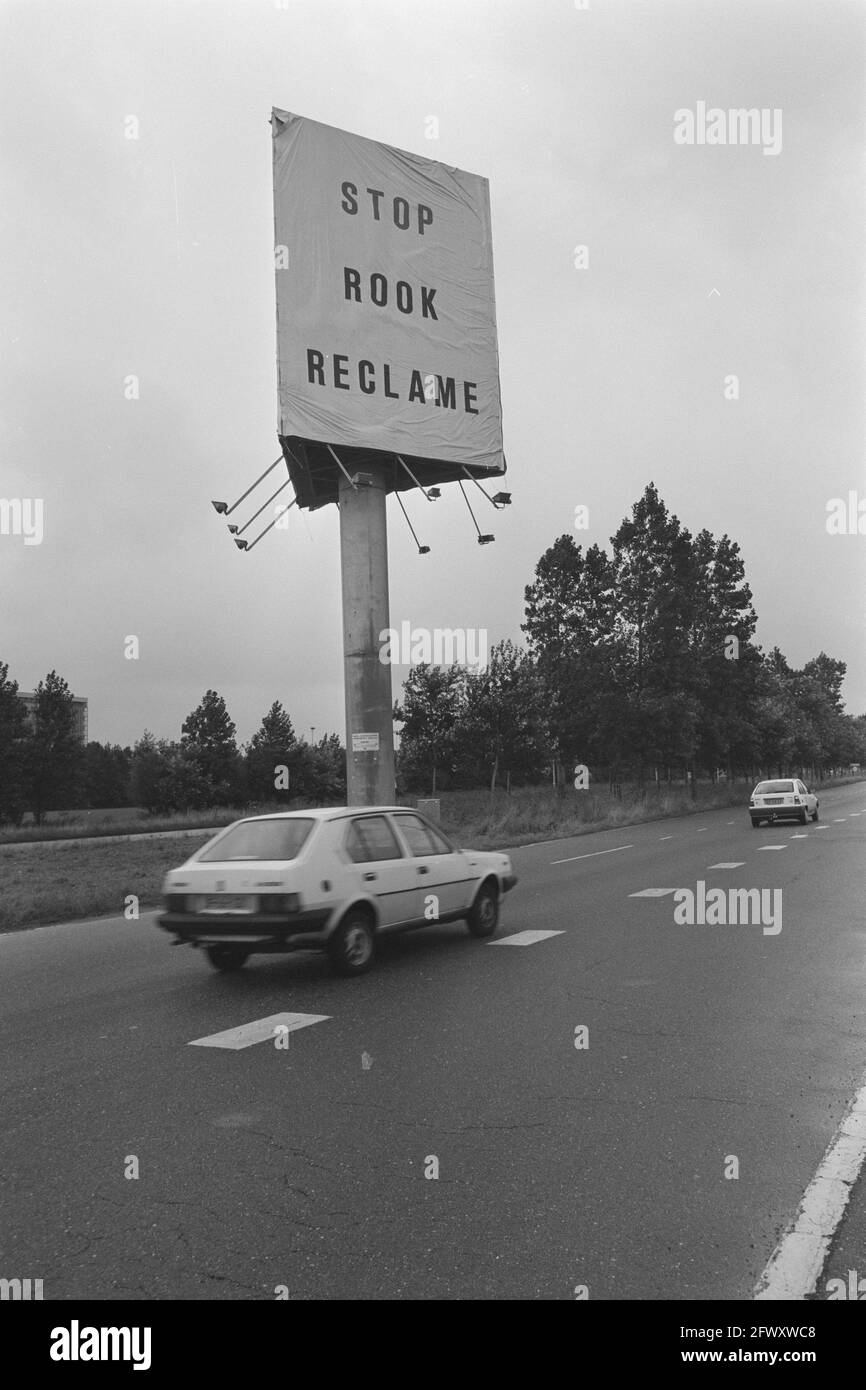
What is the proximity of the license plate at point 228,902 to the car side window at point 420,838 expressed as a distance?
1.88 metres

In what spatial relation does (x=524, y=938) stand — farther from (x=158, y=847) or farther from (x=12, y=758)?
(x=12, y=758)

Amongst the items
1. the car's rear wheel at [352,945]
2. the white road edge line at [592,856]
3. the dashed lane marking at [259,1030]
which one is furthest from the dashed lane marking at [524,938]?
the white road edge line at [592,856]

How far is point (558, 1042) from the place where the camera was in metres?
6.65

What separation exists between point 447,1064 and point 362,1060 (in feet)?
1.64

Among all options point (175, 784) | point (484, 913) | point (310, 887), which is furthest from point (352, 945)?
point (175, 784)

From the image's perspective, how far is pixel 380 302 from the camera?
25.8 m

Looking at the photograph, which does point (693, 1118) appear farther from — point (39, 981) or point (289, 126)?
point (289, 126)

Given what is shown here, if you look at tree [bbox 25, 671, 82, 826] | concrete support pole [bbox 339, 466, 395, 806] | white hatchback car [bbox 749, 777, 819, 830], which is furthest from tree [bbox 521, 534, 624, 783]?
tree [bbox 25, 671, 82, 826]

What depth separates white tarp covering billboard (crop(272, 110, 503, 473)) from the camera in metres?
25.0

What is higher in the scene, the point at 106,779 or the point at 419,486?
the point at 419,486

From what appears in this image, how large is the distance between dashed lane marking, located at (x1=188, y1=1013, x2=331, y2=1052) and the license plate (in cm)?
112

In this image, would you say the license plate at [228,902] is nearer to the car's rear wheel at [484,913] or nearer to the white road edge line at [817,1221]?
the car's rear wheel at [484,913]

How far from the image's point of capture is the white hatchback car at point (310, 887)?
8383mm

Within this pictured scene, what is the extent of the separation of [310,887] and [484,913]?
296 cm
